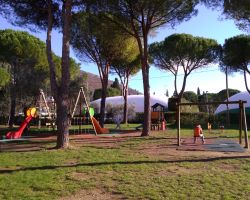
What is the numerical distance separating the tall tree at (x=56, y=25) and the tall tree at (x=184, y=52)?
18.2 meters

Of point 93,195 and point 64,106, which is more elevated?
point 64,106

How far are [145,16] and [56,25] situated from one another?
4517 millimetres

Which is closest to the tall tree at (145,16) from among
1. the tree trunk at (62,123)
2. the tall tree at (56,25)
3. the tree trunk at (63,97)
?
the tall tree at (56,25)

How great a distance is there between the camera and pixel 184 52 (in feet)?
107

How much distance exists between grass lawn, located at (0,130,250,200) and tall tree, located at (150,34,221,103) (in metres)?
22.5

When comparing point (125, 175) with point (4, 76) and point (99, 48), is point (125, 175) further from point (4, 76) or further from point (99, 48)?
point (4, 76)

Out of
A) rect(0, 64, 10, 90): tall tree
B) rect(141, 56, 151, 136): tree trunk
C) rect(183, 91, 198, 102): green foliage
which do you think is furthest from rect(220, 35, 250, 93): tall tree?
rect(183, 91, 198, 102): green foliage

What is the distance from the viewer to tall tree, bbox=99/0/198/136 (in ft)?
56.6

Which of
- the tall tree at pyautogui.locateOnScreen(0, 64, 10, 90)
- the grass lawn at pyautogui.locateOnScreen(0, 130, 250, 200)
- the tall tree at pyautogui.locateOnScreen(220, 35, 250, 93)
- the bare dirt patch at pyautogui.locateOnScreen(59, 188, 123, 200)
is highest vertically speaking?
the tall tree at pyautogui.locateOnScreen(220, 35, 250, 93)

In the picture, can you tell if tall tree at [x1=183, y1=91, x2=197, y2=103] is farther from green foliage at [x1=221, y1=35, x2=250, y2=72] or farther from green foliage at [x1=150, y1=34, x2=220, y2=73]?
green foliage at [x1=221, y1=35, x2=250, y2=72]

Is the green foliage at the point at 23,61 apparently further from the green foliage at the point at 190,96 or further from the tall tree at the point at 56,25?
the green foliage at the point at 190,96

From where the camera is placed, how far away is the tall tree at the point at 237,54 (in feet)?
99.7

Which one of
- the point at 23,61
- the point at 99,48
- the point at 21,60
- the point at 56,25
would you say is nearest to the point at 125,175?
the point at 56,25

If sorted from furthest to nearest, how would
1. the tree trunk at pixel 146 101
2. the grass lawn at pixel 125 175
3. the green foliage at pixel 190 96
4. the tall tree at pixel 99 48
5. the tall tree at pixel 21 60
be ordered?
the green foliage at pixel 190 96, the tall tree at pixel 21 60, the tall tree at pixel 99 48, the tree trunk at pixel 146 101, the grass lawn at pixel 125 175
